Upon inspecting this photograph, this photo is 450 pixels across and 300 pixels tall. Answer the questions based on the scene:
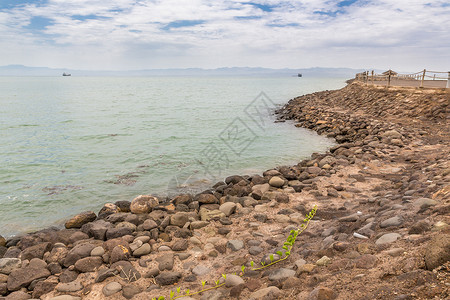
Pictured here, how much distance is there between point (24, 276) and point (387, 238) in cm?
609

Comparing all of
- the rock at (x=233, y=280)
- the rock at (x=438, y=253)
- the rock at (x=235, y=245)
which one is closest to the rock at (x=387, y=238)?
the rock at (x=438, y=253)

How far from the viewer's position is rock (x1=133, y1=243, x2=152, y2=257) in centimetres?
558

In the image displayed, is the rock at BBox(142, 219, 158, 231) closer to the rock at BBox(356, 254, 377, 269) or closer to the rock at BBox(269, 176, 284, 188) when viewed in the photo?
the rock at BBox(269, 176, 284, 188)

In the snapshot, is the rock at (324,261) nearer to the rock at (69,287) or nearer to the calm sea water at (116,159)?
the rock at (69,287)

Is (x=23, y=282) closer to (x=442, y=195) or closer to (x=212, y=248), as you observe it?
(x=212, y=248)

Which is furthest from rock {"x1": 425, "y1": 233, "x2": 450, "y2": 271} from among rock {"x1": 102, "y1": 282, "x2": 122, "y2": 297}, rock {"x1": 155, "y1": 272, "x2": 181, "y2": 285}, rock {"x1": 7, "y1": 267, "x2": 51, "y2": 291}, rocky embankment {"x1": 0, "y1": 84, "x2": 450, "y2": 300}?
rock {"x1": 7, "y1": 267, "x2": 51, "y2": 291}

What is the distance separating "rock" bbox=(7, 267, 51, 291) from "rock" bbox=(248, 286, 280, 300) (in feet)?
12.8

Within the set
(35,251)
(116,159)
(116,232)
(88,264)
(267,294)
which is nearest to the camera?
(267,294)

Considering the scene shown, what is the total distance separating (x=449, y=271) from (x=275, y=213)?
15.1ft

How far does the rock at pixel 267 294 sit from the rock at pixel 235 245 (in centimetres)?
184

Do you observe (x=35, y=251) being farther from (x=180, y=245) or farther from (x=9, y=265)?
(x=180, y=245)

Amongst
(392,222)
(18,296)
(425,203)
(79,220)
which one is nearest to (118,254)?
(18,296)

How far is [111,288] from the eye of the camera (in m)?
4.57

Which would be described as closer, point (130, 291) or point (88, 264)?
point (130, 291)
